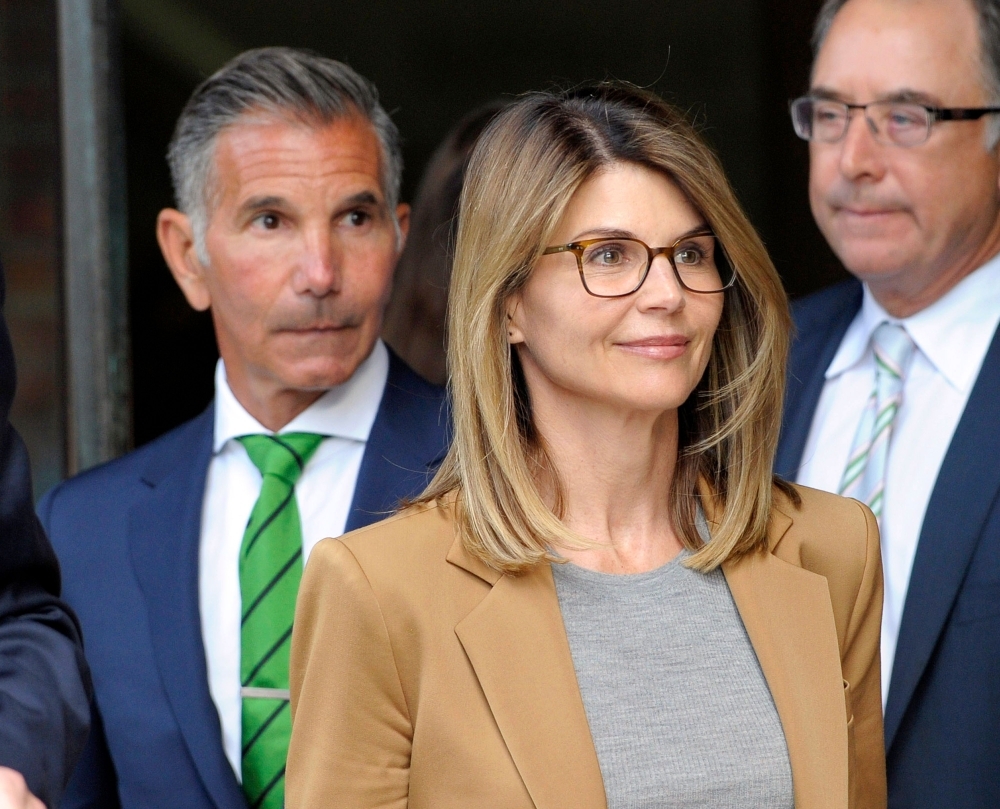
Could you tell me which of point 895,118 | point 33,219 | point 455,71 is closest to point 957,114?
point 895,118

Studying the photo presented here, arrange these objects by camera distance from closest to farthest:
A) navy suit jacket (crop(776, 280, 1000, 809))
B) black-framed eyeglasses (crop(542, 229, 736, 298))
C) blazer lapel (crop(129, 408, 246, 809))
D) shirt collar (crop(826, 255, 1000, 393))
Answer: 1. black-framed eyeglasses (crop(542, 229, 736, 298))
2. blazer lapel (crop(129, 408, 246, 809))
3. navy suit jacket (crop(776, 280, 1000, 809))
4. shirt collar (crop(826, 255, 1000, 393))

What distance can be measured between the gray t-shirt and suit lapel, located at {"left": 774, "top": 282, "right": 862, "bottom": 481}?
940mm

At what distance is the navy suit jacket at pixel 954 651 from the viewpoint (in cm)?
237

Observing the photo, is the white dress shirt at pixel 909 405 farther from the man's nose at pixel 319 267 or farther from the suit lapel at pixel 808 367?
the man's nose at pixel 319 267

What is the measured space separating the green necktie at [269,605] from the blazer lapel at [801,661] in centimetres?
83

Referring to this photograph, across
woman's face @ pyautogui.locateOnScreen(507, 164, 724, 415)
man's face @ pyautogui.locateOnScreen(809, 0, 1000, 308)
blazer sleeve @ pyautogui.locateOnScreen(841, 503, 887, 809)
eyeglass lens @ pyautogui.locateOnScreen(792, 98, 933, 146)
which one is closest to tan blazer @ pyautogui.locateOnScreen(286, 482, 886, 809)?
blazer sleeve @ pyautogui.locateOnScreen(841, 503, 887, 809)

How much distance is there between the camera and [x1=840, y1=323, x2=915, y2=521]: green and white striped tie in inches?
102

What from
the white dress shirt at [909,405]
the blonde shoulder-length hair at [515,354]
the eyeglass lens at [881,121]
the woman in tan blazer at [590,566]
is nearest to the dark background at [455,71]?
the eyeglass lens at [881,121]

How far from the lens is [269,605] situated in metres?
2.35

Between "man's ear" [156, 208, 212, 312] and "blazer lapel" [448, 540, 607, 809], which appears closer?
"blazer lapel" [448, 540, 607, 809]

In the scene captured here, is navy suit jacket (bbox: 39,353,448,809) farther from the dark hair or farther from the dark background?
the dark background

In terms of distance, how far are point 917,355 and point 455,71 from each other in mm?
2010

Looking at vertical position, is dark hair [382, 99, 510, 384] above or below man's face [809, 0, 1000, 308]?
below

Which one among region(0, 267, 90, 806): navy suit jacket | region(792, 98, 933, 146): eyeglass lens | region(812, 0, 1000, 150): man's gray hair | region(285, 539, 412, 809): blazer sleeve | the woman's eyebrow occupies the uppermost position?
region(812, 0, 1000, 150): man's gray hair
